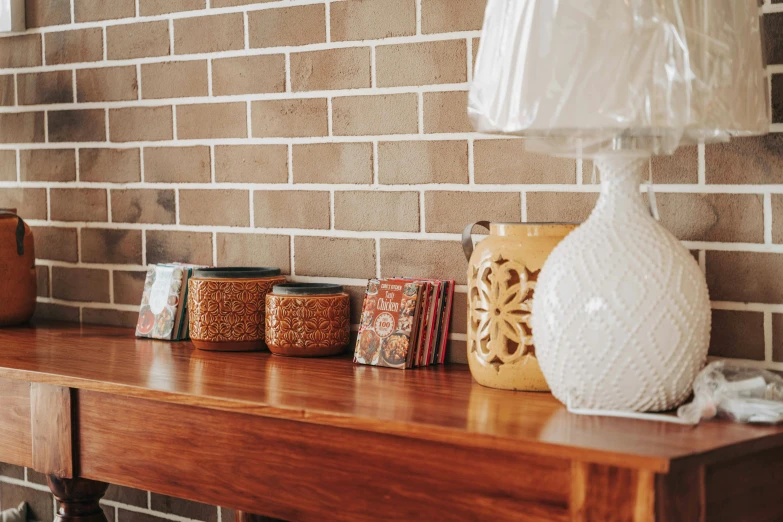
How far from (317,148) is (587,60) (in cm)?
80

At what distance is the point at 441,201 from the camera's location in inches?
68.5

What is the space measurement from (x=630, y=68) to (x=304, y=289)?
0.79m

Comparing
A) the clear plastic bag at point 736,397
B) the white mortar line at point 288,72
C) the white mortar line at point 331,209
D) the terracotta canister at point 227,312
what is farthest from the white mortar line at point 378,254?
the clear plastic bag at point 736,397

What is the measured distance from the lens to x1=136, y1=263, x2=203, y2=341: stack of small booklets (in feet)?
6.41

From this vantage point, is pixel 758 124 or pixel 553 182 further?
pixel 553 182

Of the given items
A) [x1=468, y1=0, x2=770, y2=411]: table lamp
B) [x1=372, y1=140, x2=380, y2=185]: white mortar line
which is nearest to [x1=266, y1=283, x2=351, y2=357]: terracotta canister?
[x1=372, y1=140, x2=380, y2=185]: white mortar line

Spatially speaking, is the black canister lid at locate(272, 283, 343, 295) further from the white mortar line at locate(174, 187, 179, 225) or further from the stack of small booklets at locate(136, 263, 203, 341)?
the white mortar line at locate(174, 187, 179, 225)

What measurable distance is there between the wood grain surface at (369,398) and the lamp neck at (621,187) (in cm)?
27

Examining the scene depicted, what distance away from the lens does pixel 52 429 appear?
1606 mm

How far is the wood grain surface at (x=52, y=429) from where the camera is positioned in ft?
5.21

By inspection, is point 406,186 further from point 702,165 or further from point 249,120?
point 702,165

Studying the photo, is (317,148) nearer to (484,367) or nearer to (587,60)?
(484,367)

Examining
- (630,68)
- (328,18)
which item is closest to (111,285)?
(328,18)

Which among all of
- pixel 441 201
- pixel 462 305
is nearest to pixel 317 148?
pixel 441 201
